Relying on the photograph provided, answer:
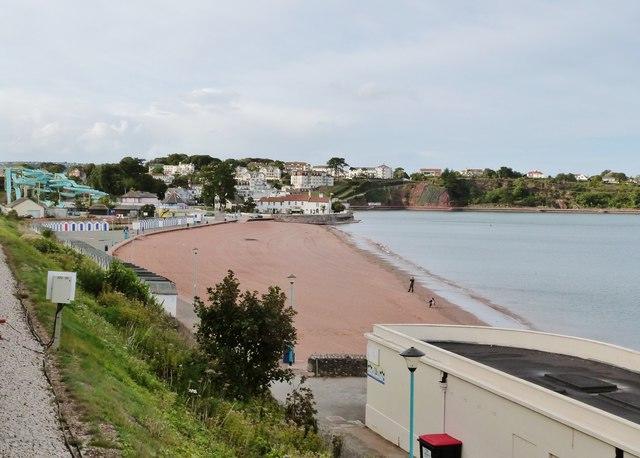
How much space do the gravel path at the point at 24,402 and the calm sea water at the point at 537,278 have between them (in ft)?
79.9

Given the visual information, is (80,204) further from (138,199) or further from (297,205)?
(297,205)

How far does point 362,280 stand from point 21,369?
35198mm

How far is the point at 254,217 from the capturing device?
112938 millimetres

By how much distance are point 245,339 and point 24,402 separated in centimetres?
525

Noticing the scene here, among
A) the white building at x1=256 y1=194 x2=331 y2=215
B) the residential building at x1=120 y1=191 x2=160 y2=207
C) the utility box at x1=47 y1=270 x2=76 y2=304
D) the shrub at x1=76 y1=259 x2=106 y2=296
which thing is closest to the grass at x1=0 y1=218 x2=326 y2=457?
the utility box at x1=47 y1=270 x2=76 y2=304

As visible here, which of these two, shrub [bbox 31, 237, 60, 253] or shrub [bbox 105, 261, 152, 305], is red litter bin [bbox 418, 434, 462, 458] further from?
shrub [bbox 31, 237, 60, 253]

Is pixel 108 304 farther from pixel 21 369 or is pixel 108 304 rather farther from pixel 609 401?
pixel 609 401

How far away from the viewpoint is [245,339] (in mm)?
12102

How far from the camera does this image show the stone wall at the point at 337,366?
16891 mm

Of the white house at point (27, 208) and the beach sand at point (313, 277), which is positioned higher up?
the white house at point (27, 208)

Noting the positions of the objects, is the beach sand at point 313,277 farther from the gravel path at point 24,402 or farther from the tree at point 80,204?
the tree at point 80,204

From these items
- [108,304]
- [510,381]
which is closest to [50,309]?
[108,304]

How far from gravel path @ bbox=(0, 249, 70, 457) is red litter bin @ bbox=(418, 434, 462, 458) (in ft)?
19.9

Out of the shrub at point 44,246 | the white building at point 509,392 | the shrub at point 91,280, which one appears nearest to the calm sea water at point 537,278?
the white building at point 509,392
